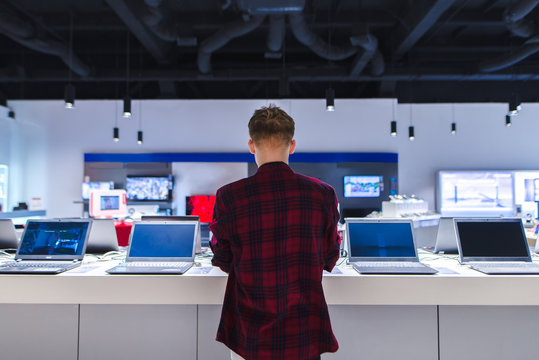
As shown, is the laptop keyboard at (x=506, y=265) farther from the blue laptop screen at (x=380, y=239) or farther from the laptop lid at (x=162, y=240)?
the laptop lid at (x=162, y=240)

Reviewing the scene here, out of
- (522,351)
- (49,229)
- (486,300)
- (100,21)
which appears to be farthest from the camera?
(100,21)

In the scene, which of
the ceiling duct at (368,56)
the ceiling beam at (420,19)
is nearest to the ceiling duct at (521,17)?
the ceiling beam at (420,19)

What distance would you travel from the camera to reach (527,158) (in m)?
7.73

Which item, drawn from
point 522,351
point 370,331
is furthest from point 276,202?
point 522,351

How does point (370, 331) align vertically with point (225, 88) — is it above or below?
below

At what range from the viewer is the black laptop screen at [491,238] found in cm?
227

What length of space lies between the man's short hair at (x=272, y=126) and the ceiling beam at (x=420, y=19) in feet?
13.9

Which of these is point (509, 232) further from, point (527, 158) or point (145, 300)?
point (527, 158)

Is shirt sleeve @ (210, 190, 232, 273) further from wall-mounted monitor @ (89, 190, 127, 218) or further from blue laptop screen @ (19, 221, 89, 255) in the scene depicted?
wall-mounted monitor @ (89, 190, 127, 218)

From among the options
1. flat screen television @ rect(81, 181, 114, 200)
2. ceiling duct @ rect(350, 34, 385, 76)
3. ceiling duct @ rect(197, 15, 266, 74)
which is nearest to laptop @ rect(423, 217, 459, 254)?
ceiling duct @ rect(350, 34, 385, 76)

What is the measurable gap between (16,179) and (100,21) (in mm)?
3880

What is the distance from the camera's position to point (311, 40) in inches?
218

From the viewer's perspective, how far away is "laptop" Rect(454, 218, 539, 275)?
2.25 metres

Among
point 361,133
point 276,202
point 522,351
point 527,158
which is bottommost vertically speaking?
point 522,351
